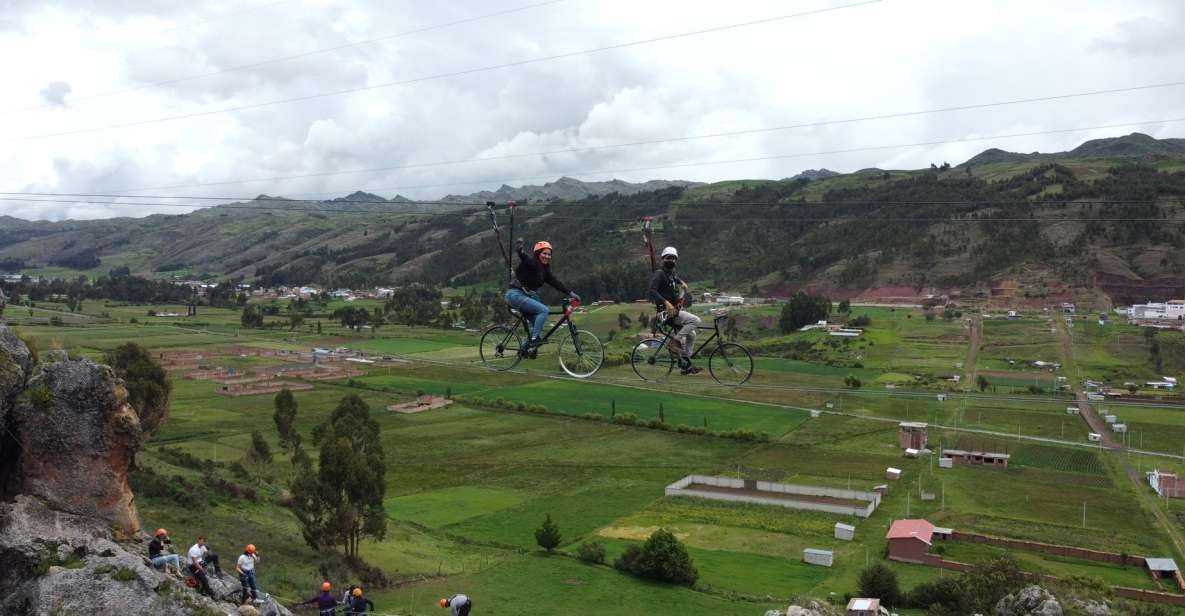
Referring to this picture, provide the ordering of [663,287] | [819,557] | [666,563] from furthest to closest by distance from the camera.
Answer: [819,557], [666,563], [663,287]

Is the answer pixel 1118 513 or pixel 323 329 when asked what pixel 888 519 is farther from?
pixel 323 329

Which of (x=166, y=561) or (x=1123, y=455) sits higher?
(x=166, y=561)

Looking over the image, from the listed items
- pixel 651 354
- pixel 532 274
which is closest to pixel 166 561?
pixel 532 274

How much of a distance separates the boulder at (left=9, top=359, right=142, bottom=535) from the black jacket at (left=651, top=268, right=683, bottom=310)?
63.7 feet

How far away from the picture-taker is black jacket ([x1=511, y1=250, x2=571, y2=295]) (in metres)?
27.1

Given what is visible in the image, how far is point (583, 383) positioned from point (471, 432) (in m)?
42.0

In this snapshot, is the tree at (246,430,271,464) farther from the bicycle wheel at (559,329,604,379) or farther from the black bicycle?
the black bicycle

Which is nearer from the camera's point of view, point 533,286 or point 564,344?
point 533,286

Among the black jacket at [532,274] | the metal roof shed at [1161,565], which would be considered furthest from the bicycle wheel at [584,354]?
the metal roof shed at [1161,565]

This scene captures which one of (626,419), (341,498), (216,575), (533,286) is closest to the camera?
(533,286)

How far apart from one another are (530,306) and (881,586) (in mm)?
36715

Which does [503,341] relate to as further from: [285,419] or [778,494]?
[285,419]

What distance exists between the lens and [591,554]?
61688 mm

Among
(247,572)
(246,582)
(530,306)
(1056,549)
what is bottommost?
(1056,549)
